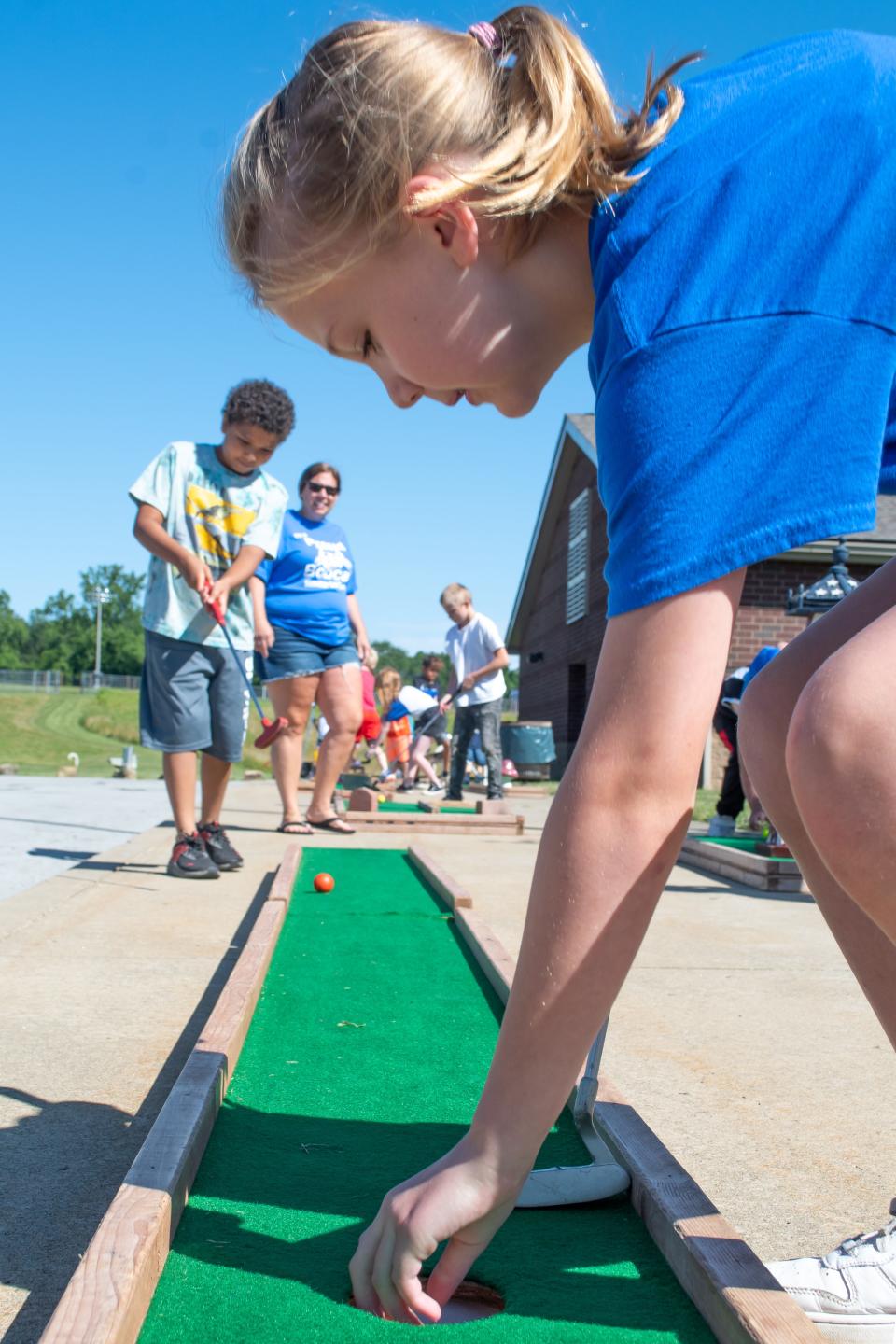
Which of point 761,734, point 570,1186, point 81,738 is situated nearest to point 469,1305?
point 570,1186

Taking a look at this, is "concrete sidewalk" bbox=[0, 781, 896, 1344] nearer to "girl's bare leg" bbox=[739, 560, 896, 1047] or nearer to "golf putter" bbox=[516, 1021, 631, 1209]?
"golf putter" bbox=[516, 1021, 631, 1209]

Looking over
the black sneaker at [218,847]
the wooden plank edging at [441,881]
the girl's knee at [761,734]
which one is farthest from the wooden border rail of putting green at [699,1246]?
the black sneaker at [218,847]

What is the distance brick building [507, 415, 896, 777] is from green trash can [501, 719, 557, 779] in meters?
1.20

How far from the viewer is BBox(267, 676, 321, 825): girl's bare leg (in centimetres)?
776

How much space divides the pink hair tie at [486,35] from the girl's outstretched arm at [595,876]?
2.70 ft

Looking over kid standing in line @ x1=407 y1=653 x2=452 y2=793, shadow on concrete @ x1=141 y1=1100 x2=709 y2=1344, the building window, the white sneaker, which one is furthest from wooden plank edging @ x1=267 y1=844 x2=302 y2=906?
the building window

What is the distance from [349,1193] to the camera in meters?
1.96

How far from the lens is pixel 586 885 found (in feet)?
4.10

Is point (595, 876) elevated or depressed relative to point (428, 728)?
elevated

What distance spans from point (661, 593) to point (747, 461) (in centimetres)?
16

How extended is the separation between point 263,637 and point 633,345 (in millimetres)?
6272

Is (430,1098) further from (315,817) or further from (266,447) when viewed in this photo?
(315,817)

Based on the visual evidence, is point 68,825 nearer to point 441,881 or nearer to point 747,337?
point 441,881

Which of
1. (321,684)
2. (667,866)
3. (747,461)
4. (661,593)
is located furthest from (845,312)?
(321,684)
